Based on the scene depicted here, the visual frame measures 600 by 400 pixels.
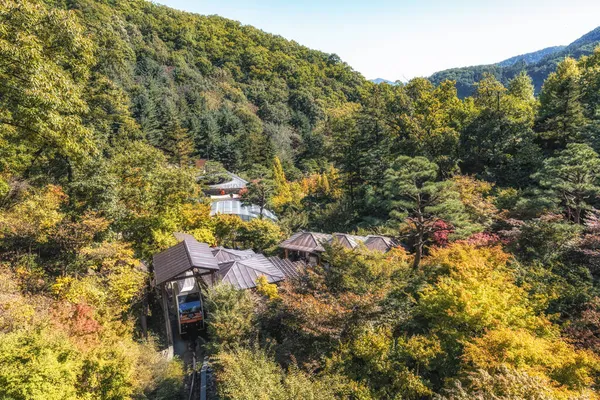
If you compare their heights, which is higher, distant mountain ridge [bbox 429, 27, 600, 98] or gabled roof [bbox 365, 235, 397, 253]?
distant mountain ridge [bbox 429, 27, 600, 98]

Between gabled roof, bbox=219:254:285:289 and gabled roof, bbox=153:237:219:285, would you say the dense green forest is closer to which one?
gabled roof, bbox=153:237:219:285

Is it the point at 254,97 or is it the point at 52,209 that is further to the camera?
the point at 254,97

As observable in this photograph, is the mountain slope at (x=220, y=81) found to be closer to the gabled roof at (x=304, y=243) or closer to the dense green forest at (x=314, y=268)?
the dense green forest at (x=314, y=268)

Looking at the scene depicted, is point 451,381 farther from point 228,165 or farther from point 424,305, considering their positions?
point 228,165

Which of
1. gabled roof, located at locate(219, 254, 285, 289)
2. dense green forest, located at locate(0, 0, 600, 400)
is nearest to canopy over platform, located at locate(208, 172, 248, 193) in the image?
dense green forest, located at locate(0, 0, 600, 400)

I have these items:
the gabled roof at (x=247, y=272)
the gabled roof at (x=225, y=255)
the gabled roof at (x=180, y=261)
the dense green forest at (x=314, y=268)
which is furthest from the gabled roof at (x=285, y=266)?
the gabled roof at (x=180, y=261)

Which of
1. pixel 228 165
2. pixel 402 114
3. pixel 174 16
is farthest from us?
pixel 174 16

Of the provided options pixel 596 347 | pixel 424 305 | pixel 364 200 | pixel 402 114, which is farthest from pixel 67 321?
pixel 402 114

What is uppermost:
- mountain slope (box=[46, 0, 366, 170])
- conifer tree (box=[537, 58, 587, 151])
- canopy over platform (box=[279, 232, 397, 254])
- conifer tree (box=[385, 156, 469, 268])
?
mountain slope (box=[46, 0, 366, 170])
